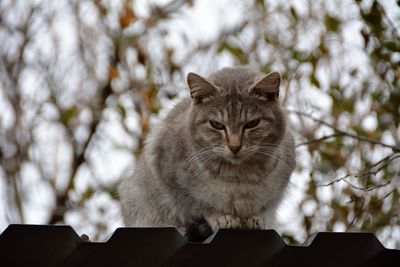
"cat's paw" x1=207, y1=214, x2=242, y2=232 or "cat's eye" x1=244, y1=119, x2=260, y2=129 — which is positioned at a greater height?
"cat's eye" x1=244, y1=119, x2=260, y2=129

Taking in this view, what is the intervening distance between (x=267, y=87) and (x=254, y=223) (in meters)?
0.71

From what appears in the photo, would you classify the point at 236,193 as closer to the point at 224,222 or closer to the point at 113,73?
the point at 224,222

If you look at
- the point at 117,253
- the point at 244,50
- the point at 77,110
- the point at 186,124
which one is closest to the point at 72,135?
the point at 77,110

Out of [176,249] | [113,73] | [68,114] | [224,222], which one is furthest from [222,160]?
[113,73]

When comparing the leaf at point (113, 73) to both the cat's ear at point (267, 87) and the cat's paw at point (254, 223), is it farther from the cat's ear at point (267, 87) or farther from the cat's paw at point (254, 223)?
the cat's paw at point (254, 223)

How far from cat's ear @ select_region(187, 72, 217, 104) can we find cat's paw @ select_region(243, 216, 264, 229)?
2.26ft

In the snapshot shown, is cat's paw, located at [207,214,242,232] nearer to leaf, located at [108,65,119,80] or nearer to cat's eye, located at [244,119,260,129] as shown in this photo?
cat's eye, located at [244,119,260,129]

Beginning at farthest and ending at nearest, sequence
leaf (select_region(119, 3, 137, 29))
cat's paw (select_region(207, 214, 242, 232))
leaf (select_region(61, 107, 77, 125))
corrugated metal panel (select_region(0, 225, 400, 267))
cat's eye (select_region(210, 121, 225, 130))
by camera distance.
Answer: leaf (select_region(119, 3, 137, 29)) < leaf (select_region(61, 107, 77, 125)) < cat's eye (select_region(210, 121, 225, 130)) < cat's paw (select_region(207, 214, 242, 232)) < corrugated metal panel (select_region(0, 225, 400, 267))

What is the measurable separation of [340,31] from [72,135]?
284cm

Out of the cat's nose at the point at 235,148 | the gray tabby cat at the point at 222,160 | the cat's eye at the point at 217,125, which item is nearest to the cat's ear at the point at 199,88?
the gray tabby cat at the point at 222,160

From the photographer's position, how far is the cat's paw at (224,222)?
3.37 m

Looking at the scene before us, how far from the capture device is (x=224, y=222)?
3379 mm

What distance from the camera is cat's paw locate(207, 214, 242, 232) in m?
3.37

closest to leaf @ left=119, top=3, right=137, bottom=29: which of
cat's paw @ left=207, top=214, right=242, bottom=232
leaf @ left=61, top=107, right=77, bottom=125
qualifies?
leaf @ left=61, top=107, right=77, bottom=125
